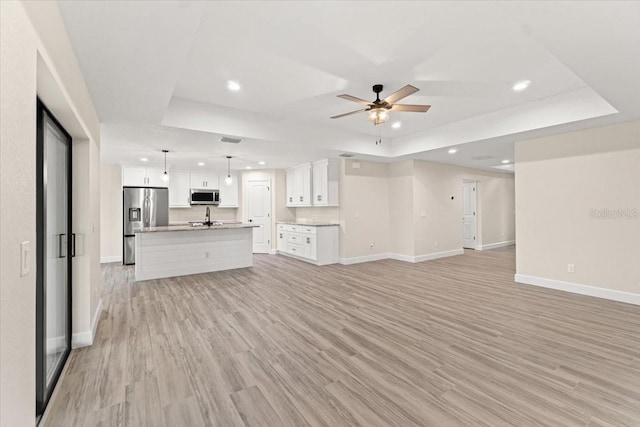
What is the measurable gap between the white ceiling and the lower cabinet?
206cm

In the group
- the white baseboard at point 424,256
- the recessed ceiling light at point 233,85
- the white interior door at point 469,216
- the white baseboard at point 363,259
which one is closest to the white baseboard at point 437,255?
the white baseboard at point 424,256

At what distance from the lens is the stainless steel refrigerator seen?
6.72 meters

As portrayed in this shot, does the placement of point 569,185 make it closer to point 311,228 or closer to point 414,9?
point 414,9

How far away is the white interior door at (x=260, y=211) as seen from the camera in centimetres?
829

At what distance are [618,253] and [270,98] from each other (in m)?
5.28

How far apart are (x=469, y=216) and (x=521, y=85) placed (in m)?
5.96

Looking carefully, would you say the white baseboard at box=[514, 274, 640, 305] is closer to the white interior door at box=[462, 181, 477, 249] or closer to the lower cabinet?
the lower cabinet

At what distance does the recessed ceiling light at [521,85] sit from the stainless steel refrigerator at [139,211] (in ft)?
24.8

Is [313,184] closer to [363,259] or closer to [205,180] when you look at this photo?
[363,259]

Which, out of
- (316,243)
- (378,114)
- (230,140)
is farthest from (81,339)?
(316,243)

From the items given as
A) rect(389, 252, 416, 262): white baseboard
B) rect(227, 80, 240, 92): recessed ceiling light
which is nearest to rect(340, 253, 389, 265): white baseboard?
rect(389, 252, 416, 262): white baseboard

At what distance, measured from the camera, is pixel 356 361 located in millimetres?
2367

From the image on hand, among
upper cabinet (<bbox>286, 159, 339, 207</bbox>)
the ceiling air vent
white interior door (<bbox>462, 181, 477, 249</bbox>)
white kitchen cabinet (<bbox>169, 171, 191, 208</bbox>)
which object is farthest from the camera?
white interior door (<bbox>462, 181, 477, 249</bbox>)

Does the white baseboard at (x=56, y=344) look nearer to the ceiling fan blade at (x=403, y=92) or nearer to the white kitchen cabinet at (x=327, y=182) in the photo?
the ceiling fan blade at (x=403, y=92)
